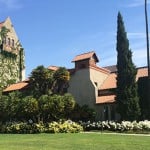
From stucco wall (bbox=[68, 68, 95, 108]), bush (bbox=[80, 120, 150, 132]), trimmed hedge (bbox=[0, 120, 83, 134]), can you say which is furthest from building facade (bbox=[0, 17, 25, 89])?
bush (bbox=[80, 120, 150, 132])

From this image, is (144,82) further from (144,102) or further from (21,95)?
(21,95)

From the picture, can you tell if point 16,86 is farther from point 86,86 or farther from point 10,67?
point 86,86

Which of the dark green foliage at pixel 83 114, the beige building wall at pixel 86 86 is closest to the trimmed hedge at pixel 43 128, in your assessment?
the dark green foliage at pixel 83 114

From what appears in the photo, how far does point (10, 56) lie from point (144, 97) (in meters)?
24.5

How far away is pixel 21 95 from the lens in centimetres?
4434

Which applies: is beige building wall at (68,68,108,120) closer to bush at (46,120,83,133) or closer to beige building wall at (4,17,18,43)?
bush at (46,120,83,133)

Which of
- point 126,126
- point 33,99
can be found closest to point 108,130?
point 126,126

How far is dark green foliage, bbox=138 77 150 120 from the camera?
4119 centimetres

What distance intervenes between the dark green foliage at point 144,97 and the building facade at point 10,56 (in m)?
20.8

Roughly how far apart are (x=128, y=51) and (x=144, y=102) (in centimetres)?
523

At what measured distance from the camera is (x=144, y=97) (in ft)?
137

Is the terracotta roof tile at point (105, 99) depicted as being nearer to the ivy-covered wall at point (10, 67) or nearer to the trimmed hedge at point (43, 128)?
the trimmed hedge at point (43, 128)

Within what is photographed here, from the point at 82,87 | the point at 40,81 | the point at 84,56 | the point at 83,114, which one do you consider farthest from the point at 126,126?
the point at 84,56

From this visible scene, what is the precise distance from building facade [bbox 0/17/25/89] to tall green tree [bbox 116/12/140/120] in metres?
19.8
